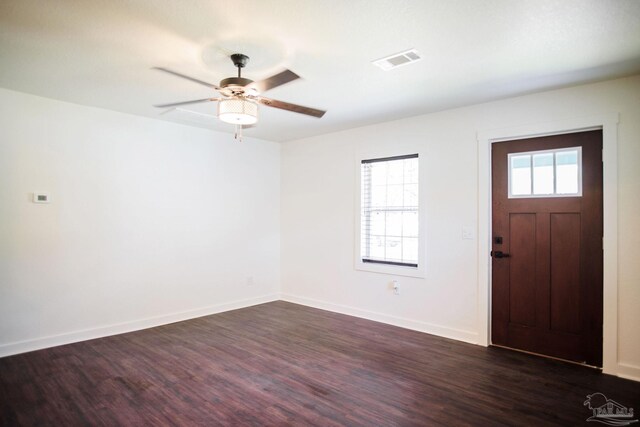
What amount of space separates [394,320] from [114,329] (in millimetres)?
3417

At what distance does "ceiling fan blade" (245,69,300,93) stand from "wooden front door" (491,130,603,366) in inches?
105

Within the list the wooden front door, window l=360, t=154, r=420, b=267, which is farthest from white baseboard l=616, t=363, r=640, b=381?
window l=360, t=154, r=420, b=267

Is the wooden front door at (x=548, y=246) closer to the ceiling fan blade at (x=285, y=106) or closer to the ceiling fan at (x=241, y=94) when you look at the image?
the ceiling fan blade at (x=285, y=106)

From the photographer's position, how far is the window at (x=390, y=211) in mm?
4531

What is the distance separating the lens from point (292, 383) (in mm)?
2988

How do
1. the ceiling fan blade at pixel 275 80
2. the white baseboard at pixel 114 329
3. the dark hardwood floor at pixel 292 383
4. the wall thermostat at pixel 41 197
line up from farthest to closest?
the wall thermostat at pixel 41 197 → the white baseboard at pixel 114 329 → the dark hardwood floor at pixel 292 383 → the ceiling fan blade at pixel 275 80

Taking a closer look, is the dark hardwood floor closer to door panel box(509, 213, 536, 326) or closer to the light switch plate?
door panel box(509, 213, 536, 326)

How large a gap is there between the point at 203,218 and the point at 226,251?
2.05 feet

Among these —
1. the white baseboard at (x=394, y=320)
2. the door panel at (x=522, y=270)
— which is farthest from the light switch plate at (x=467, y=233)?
the white baseboard at (x=394, y=320)

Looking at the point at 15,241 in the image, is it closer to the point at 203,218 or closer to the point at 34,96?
the point at 34,96

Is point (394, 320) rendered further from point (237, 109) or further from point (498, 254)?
point (237, 109)

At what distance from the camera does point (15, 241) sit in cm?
361

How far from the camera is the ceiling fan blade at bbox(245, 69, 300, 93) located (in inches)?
88.1

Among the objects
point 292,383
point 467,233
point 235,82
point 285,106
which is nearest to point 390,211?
point 467,233
